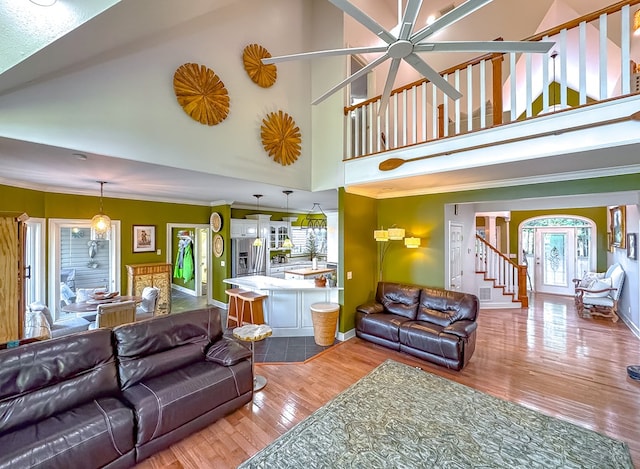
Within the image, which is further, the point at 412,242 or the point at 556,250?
the point at 556,250

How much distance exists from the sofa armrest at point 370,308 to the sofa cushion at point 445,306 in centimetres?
63

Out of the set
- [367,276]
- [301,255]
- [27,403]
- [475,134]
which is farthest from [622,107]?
[301,255]

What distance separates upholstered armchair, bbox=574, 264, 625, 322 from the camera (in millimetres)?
5527

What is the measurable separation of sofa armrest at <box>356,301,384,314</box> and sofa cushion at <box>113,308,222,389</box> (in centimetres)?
232

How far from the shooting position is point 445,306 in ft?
13.9

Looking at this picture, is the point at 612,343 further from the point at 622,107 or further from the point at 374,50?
the point at 374,50

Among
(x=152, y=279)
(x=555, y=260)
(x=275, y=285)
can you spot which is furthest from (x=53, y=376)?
(x=555, y=260)

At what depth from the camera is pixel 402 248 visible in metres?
5.29

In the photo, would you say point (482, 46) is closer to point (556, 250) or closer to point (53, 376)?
point (53, 376)

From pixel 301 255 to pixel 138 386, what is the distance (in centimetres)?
701

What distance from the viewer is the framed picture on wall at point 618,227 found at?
5582 mm

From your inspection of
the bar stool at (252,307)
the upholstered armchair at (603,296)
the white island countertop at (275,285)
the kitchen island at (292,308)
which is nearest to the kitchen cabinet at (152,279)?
the white island countertop at (275,285)

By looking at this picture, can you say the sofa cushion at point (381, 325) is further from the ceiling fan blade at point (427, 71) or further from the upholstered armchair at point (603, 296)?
the upholstered armchair at point (603, 296)

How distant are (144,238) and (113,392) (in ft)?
13.8
